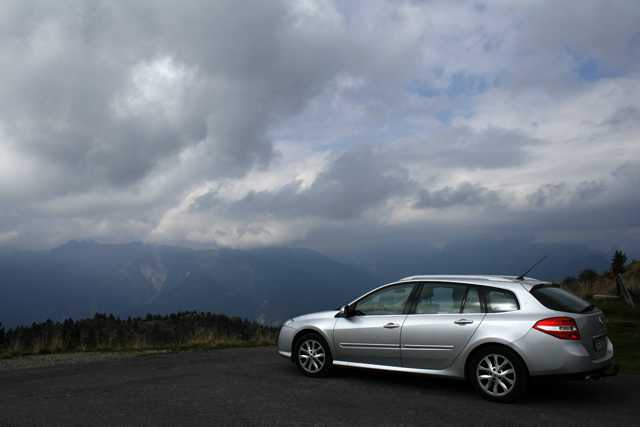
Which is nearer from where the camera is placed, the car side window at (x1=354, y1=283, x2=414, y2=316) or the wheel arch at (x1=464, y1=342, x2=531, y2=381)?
the wheel arch at (x1=464, y1=342, x2=531, y2=381)

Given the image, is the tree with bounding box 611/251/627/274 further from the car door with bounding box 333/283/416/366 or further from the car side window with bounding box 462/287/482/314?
the car door with bounding box 333/283/416/366

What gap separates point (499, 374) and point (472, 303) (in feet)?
3.19

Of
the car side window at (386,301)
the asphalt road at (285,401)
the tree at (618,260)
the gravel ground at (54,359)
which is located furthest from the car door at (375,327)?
the tree at (618,260)

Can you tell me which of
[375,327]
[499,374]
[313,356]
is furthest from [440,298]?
[313,356]

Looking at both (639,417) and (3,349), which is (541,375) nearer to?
(639,417)

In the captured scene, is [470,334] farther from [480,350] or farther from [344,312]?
[344,312]

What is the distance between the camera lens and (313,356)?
7160 mm

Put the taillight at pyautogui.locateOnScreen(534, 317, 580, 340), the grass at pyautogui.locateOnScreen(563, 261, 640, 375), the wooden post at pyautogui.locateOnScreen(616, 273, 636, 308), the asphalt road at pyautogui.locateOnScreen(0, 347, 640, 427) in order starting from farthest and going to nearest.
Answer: the wooden post at pyautogui.locateOnScreen(616, 273, 636, 308), the grass at pyautogui.locateOnScreen(563, 261, 640, 375), the taillight at pyautogui.locateOnScreen(534, 317, 580, 340), the asphalt road at pyautogui.locateOnScreen(0, 347, 640, 427)

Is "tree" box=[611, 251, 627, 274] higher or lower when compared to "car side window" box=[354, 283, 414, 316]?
higher

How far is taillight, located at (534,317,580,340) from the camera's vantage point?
5.23m

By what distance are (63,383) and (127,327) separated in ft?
290

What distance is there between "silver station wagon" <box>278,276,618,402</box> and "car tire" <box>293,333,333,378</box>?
16mm

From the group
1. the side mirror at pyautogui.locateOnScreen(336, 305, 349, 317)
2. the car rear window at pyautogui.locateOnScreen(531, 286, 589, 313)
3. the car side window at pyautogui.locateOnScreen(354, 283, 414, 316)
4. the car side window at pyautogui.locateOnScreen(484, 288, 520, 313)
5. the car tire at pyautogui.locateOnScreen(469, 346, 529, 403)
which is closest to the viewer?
the car tire at pyautogui.locateOnScreen(469, 346, 529, 403)

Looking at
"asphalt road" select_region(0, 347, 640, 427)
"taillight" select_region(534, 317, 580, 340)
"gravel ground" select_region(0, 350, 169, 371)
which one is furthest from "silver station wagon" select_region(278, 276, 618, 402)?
"gravel ground" select_region(0, 350, 169, 371)
